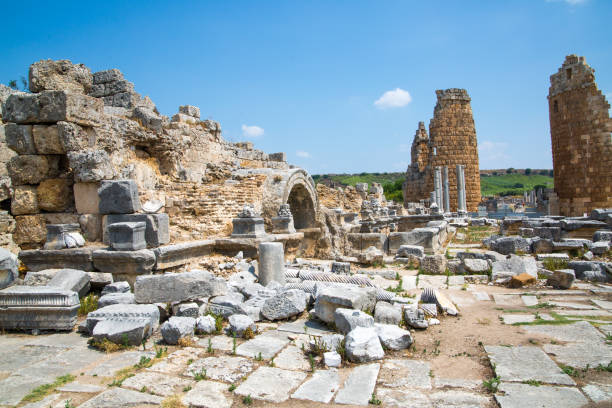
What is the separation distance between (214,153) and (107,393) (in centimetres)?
1065

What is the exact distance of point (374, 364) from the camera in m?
3.72

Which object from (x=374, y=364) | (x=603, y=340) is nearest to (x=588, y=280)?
(x=603, y=340)

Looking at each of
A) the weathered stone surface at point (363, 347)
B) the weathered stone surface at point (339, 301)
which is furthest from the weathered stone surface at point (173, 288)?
the weathered stone surface at point (363, 347)

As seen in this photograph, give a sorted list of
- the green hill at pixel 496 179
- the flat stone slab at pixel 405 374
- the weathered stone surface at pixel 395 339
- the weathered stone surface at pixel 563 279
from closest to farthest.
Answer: the flat stone slab at pixel 405 374
the weathered stone surface at pixel 395 339
the weathered stone surface at pixel 563 279
the green hill at pixel 496 179

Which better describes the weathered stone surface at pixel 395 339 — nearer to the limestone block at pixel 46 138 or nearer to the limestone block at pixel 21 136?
the limestone block at pixel 46 138

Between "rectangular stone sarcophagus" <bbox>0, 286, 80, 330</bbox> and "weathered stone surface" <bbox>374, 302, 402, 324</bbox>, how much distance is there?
327cm

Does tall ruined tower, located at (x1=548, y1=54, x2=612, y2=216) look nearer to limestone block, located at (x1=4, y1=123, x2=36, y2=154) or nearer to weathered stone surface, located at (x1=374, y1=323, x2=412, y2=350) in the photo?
weathered stone surface, located at (x1=374, y1=323, x2=412, y2=350)

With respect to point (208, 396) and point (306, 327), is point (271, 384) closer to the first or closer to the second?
point (208, 396)

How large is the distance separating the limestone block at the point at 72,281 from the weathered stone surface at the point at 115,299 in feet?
1.63

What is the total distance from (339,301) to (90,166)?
444 centimetres

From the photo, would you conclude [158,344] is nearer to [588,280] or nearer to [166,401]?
[166,401]

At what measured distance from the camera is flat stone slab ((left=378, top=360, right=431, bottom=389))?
333 centimetres

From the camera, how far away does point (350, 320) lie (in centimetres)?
431

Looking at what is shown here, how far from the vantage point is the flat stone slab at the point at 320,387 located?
310cm
